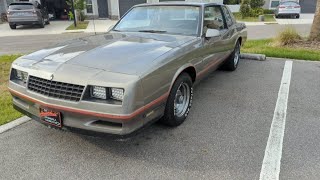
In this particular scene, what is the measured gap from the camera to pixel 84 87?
285 cm

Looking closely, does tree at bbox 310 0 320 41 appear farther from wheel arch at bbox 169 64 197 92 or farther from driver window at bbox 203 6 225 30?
wheel arch at bbox 169 64 197 92

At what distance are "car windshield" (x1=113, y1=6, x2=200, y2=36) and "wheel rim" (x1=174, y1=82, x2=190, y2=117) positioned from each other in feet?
2.88

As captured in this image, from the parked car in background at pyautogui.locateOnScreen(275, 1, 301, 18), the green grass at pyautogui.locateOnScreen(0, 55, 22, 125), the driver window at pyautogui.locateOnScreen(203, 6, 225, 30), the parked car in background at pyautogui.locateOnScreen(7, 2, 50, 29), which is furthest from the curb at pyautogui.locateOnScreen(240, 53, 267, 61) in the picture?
the parked car in background at pyautogui.locateOnScreen(275, 1, 301, 18)

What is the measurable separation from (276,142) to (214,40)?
2037 mm

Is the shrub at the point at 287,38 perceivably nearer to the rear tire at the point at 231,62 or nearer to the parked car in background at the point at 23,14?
the rear tire at the point at 231,62

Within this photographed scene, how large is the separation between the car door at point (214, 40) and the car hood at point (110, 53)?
518 millimetres

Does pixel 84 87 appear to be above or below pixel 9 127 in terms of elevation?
above

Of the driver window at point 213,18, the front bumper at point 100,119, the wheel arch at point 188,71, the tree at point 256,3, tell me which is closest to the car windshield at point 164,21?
the driver window at point 213,18

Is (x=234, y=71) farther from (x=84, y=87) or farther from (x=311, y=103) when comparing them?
(x=84, y=87)

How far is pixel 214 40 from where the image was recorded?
4836 mm

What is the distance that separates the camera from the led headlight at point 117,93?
2.83 metres

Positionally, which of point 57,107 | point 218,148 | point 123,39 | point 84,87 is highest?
point 123,39

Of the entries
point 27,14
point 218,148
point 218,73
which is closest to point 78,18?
point 27,14

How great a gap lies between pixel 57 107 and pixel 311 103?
3987 mm
